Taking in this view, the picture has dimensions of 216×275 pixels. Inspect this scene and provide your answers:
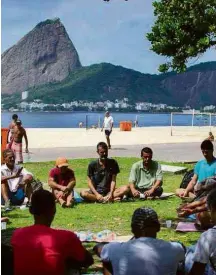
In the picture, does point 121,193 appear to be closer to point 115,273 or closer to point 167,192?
point 167,192

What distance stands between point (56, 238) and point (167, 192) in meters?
8.15

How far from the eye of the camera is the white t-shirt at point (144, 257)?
4.04m

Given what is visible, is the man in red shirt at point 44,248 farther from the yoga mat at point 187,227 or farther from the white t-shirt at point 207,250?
the yoga mat at point 187,227

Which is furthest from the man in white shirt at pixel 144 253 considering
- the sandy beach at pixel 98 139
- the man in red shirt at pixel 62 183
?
the sandy beach at pixel 98 139

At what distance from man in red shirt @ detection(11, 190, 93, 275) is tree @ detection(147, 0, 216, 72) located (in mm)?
9115

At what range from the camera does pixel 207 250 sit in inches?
167

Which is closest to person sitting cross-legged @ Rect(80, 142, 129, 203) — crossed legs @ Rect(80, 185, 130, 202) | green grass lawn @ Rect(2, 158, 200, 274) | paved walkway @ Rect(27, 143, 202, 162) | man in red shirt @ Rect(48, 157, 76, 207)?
crossed legs @ Rect(80, 185, 130, 202)

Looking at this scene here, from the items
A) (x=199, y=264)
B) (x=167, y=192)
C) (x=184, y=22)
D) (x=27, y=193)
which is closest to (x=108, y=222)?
(x=27, y=193)

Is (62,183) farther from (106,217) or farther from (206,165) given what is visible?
(206,165)

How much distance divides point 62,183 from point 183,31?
4.92 meters

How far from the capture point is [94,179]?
1063cm

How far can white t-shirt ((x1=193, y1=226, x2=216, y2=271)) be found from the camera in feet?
13.9

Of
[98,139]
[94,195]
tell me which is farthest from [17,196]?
[98,139]

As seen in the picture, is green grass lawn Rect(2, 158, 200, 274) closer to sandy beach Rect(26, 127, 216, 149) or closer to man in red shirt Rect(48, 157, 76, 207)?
man in red shirt Rect(48, 157, 76, 207)
